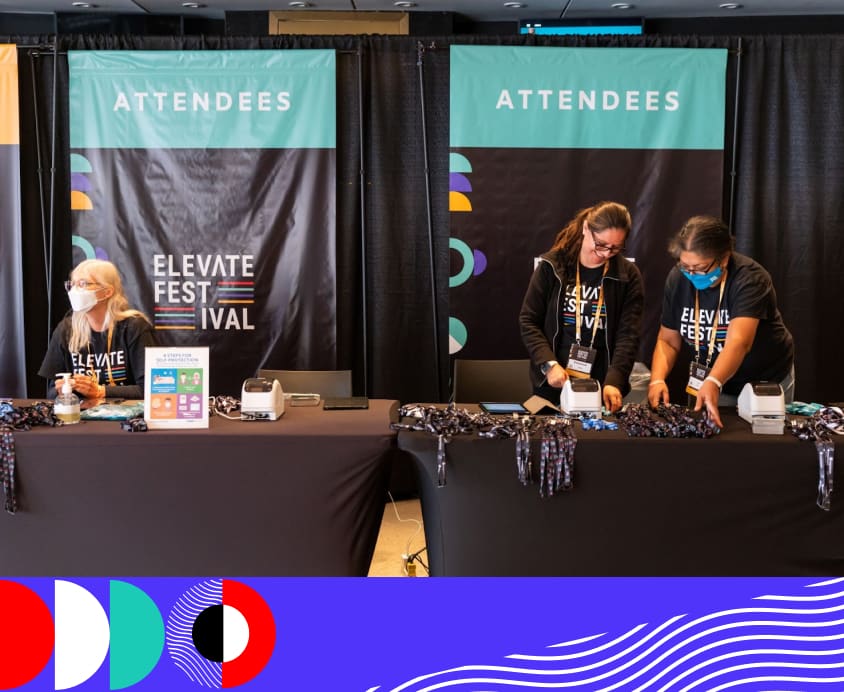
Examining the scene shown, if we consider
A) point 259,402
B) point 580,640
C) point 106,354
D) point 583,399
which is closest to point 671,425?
point 583,399

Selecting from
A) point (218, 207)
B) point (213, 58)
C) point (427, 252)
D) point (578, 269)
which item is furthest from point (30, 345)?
point (578, 269)

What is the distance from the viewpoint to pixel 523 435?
2.58 metres

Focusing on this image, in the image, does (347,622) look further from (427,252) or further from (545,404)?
(427,252)

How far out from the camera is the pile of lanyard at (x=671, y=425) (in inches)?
103

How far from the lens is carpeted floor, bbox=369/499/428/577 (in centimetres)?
359

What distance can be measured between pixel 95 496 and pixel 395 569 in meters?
1.39

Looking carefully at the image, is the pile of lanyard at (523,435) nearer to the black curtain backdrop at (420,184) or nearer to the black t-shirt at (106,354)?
the black t-shirt at (106,354)

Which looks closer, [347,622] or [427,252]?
[347,622]

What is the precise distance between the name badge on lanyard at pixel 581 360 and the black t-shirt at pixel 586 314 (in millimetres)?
52

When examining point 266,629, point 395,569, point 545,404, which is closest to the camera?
Answer: point 266,629

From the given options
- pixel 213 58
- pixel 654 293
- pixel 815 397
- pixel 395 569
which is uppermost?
pixel 213 58

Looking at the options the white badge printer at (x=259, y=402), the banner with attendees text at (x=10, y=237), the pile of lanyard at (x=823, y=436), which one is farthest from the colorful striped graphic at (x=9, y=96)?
the pile of lanyard at (x=823, y=436)

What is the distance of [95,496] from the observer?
103 inches

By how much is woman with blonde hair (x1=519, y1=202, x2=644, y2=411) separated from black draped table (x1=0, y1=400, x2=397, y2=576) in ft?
3.02
